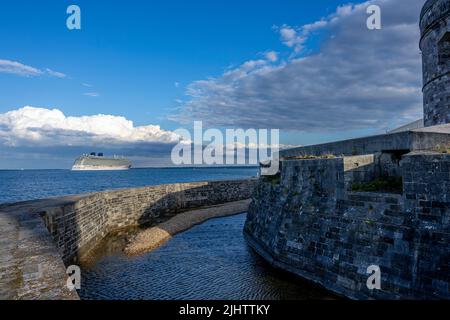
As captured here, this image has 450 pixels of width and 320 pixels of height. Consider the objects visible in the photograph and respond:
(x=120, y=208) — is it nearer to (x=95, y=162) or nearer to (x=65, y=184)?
(x=65, y=184)

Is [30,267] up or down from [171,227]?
up

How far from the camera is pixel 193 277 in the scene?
491 inches

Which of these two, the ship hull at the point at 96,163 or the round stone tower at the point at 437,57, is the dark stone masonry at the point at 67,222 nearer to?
the round stone tower at the point at 437,57

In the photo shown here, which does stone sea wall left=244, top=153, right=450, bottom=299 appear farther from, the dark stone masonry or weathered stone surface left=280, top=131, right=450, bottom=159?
the dark stone masonry

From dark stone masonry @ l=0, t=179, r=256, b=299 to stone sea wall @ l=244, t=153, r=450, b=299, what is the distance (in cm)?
821

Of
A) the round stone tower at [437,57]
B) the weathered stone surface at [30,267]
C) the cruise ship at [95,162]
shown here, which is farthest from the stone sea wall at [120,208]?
the cruise ship at [95,162]

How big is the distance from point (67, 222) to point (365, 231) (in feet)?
43.7

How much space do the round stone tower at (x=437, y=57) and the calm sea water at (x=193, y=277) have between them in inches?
478

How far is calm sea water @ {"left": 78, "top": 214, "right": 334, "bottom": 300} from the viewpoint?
35.0 ft

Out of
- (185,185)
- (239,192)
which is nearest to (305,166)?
(185,185)

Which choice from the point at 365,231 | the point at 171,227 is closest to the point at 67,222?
the point at 171,227

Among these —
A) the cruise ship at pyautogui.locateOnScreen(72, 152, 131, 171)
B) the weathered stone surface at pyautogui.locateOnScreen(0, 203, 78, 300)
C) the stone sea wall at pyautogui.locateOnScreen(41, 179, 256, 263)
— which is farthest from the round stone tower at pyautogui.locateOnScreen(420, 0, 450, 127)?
the cruise ship at pyautogui.locateOnScreen(72, 152, 131, 171)

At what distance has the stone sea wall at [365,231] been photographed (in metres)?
7.79
